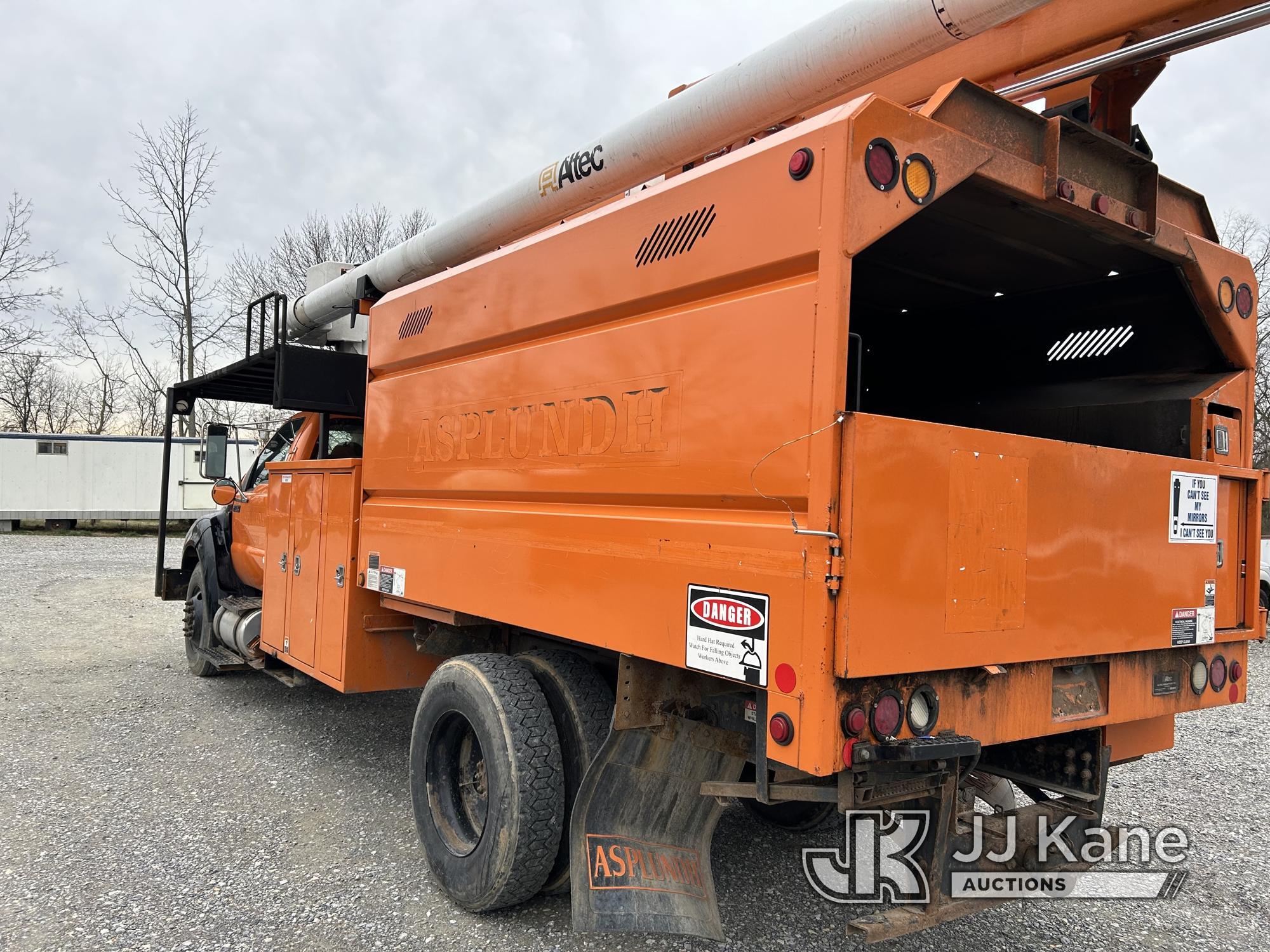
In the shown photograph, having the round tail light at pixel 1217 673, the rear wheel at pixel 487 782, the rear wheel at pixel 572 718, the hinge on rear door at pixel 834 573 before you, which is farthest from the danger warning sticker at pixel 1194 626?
the rear wheel at pixel 487 782

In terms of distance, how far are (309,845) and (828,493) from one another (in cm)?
327

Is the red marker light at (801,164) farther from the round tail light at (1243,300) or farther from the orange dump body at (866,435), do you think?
the round tail light at (1243,300)

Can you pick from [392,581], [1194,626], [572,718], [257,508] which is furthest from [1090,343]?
[257,508]

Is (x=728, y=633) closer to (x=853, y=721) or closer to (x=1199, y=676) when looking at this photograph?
(x=853, y=721)

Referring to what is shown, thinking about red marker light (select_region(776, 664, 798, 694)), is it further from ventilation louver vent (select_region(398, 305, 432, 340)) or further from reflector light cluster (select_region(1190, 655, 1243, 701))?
ventilation louver vent (select_region(398, 305, 432, 340))

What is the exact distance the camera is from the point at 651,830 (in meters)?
3.02

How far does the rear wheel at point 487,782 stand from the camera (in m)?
3.15

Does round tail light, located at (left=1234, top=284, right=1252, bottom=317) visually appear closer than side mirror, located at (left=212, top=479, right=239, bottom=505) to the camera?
Yes

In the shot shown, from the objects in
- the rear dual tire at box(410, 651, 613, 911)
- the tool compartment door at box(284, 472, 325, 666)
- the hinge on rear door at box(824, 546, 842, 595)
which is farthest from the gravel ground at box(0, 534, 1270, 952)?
the hinge on rear door at box(824, 546, 842, 595)

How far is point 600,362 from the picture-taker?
2.98m

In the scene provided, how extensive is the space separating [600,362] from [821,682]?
4.51ft

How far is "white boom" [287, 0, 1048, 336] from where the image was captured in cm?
270

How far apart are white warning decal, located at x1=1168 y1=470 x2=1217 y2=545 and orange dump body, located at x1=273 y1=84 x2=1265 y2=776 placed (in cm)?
1

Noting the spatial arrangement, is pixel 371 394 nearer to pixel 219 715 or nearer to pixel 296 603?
pixel 296 603
